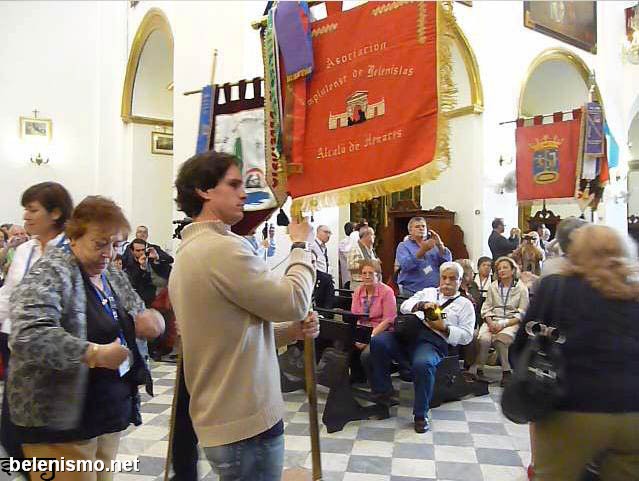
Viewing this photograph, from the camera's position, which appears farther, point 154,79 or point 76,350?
point 154,79

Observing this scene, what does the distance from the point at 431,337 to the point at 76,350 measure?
11.3 feet

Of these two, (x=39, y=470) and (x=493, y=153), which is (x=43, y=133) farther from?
(x=39, y=470)

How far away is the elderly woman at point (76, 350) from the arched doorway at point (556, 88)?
11.3m

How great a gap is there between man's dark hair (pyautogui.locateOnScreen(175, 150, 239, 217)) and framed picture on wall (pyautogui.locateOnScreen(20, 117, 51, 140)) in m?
9.96

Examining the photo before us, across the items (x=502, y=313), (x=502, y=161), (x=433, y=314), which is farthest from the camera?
(x=502, y=161)

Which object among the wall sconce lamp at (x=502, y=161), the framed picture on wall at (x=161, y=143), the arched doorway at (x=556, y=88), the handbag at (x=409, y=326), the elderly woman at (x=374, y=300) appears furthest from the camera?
the arched doorway at (x=556, y=88)

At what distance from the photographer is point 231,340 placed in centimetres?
160

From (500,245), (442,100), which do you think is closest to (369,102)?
(442,100)

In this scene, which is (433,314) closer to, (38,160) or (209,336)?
(209,336)

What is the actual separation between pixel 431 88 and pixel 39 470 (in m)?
2.07

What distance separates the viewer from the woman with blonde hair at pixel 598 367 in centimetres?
186

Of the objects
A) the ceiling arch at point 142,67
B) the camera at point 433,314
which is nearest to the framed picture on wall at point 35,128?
the ceiling arch at point 142,67

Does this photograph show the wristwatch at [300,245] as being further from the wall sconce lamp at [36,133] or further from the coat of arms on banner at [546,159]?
the wall sconce lamp at [36,133]

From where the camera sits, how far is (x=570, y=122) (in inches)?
275
